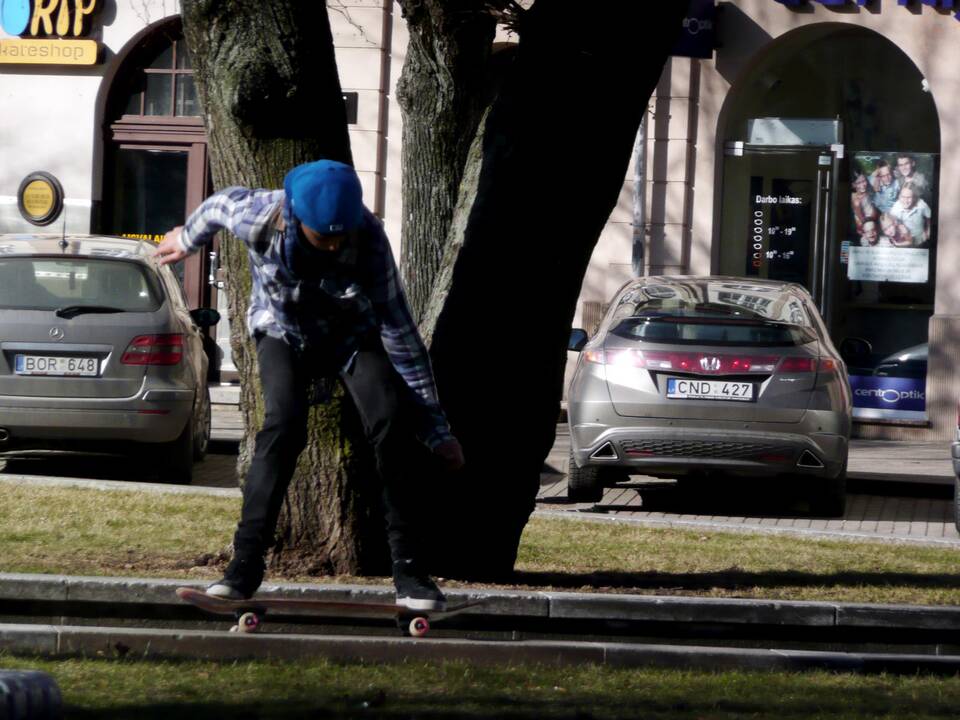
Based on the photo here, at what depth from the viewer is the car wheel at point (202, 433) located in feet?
38.7

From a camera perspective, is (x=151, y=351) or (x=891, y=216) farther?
(x=891, y=216)

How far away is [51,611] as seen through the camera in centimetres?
597

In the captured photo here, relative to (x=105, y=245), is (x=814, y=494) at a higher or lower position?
lower

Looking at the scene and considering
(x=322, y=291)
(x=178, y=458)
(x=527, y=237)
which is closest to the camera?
(x=322, y=291)

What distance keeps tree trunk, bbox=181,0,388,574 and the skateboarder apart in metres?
0.85

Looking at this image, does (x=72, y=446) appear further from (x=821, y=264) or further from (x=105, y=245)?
(x=821, y=264)

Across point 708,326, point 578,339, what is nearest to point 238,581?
point 708,326

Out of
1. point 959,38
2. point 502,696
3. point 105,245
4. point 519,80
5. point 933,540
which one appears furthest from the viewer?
point 959,38

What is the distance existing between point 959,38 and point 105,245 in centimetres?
960

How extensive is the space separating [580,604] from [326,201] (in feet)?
5.97

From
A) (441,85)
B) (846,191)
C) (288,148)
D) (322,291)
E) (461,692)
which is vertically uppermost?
(441,85)

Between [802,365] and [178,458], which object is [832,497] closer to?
[802,365]

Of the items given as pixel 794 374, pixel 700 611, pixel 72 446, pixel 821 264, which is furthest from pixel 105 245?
pixel 821 264

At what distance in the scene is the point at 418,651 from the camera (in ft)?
18.7
